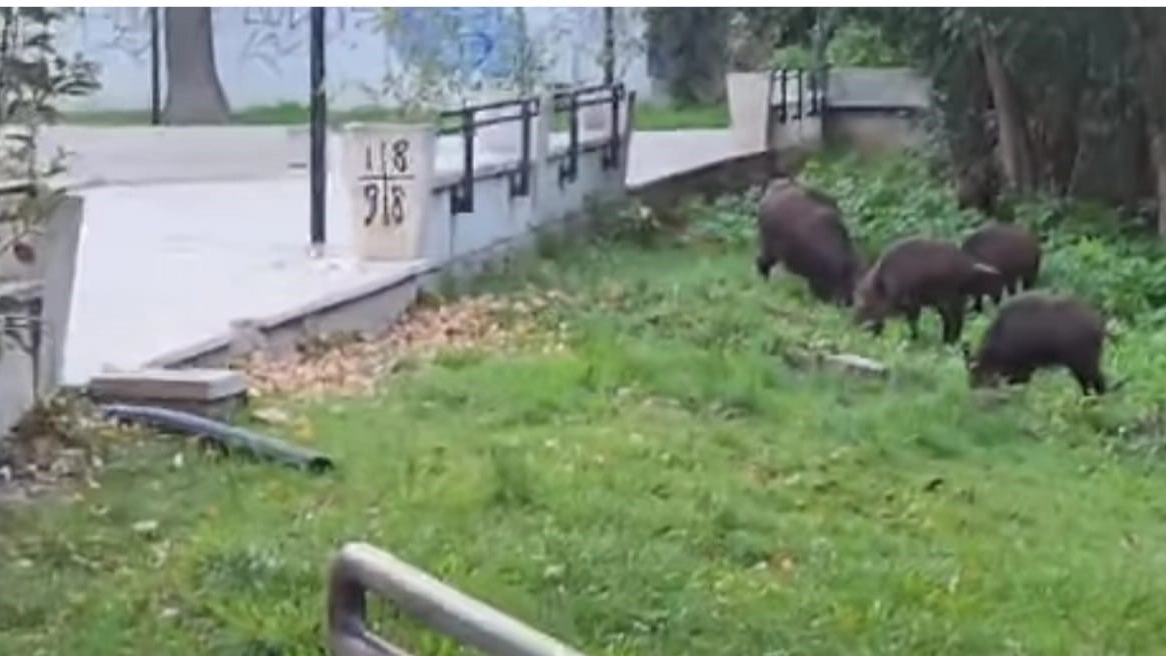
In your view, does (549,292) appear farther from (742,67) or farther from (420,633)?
(742,67)

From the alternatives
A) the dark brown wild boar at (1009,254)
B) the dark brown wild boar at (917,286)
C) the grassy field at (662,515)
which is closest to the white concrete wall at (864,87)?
the dark brown wild boar at (1009,254)

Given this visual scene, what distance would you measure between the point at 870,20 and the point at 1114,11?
82.9 inches

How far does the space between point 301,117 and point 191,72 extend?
97cm

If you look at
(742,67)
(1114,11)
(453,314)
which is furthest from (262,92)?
(453,314)

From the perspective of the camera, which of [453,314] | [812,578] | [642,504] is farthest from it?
[453,314]

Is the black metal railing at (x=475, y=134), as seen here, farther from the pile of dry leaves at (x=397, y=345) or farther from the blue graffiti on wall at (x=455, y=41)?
the blue graffiti on wall at (x=455, y=41)

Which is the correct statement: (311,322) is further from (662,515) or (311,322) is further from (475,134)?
(662,515)

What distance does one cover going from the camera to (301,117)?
2030cm

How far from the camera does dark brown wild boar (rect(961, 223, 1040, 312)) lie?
10.0 meters

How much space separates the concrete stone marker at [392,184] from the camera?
32.3 ft

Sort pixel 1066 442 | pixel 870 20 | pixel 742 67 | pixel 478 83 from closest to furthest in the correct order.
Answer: pixel 1066 442
pixel 478 83
pixel 870 20
pixel 742 67

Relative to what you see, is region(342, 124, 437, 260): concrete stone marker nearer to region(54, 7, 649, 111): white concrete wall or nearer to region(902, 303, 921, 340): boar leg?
region(54, 7, 649, 111): white concrete wall

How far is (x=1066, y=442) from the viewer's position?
7.04 m

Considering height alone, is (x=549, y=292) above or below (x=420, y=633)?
below
